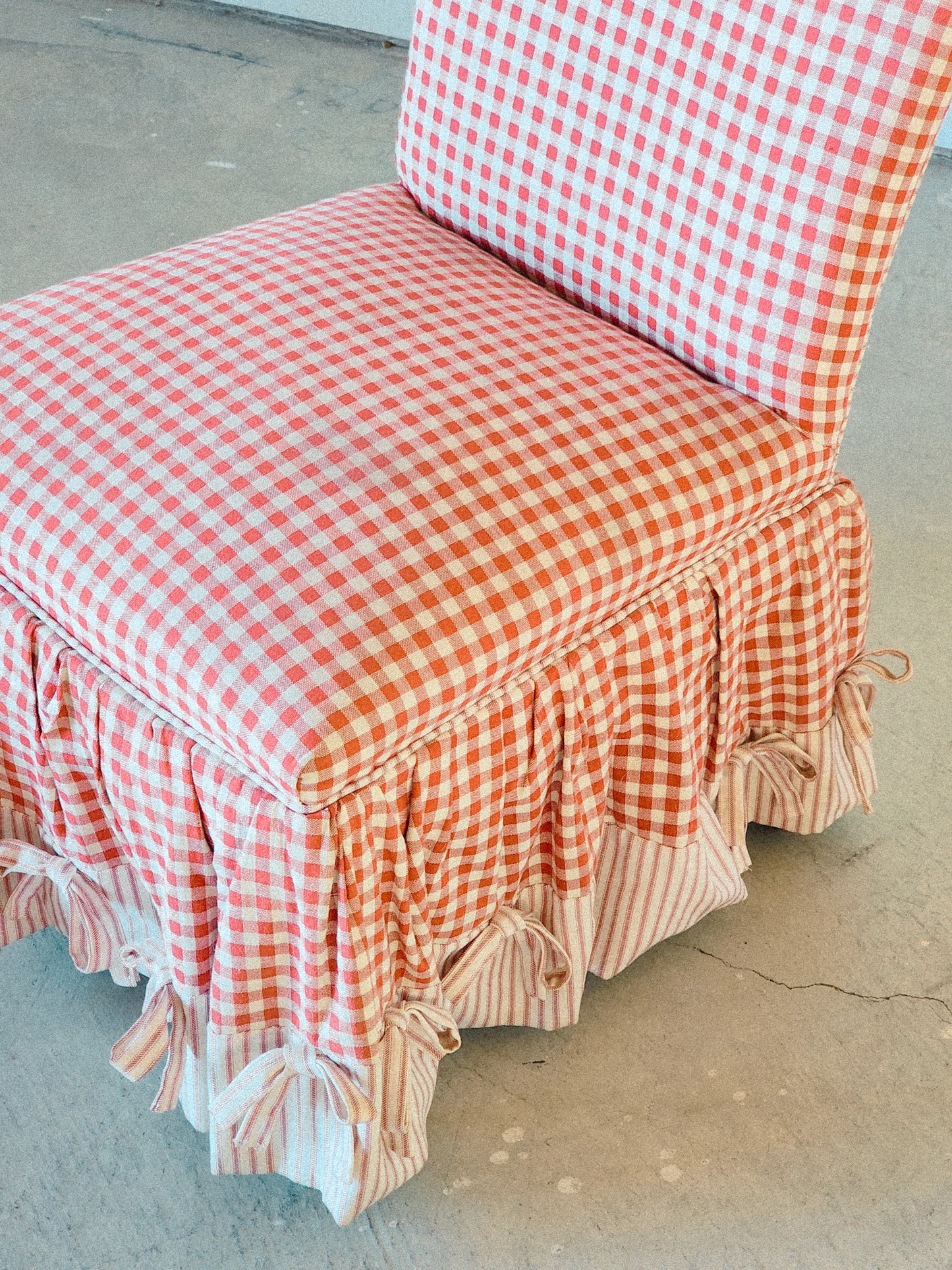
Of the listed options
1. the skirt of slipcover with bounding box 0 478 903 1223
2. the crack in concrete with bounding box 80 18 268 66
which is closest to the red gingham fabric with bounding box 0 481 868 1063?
the skirt of slipcover with bounding box 0 478 903 1223

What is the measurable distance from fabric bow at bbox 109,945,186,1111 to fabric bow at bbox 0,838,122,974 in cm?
9

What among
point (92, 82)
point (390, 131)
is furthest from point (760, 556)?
point (92, 82)

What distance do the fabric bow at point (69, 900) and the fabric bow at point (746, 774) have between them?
18.8 inches

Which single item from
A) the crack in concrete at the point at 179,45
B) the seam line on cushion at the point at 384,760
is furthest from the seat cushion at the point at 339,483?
the crack in concrete at the point at 179,45

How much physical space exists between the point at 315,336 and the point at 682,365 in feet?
0.86

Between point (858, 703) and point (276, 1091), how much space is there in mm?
553

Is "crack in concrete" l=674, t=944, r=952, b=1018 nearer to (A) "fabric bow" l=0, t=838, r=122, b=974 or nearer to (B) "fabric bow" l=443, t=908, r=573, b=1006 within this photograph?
(B) "fabric bow" l=443, t=908, r=573, b=1006

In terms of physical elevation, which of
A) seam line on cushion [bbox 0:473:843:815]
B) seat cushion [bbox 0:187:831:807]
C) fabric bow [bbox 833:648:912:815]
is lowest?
fabric bow [bbox 833:648:912:815]

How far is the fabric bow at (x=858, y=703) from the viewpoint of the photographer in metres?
1.12

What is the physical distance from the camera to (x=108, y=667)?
2.90 ft

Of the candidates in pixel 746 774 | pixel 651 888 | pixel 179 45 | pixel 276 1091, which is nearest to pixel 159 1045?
pixel 276 1091

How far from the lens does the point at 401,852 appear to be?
2.80 ft

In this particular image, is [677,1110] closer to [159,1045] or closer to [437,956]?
[437,956]

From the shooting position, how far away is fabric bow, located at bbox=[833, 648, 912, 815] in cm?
112
